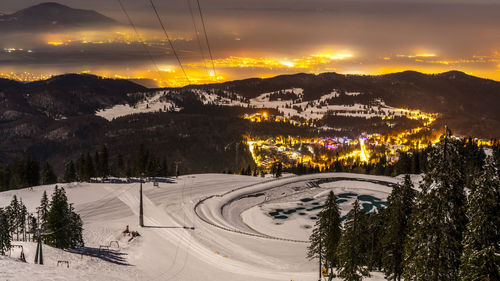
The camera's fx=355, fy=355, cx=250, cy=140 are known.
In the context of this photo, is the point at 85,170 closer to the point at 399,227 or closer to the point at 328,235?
the point at 328,235

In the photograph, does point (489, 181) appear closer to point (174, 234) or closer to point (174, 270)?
point (174, 270)

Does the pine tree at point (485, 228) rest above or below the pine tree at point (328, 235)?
above

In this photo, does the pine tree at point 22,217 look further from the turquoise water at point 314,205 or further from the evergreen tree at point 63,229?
the turquoise water at point 314,205

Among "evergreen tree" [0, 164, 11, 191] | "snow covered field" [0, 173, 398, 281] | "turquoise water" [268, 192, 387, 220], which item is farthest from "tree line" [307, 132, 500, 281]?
"evergreen tree" [0, 164, 11, 191]

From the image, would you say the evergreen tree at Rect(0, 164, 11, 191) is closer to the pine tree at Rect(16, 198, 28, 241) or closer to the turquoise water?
the pine tree at Rect(16, 198, 28, 241)

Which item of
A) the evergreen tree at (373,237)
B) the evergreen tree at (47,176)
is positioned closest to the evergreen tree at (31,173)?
the evergreen tree at (47,176)

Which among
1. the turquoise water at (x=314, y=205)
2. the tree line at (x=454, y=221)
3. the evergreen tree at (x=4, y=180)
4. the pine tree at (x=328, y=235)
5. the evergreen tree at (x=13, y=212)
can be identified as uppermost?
the tree line at (x=454, y=221)
